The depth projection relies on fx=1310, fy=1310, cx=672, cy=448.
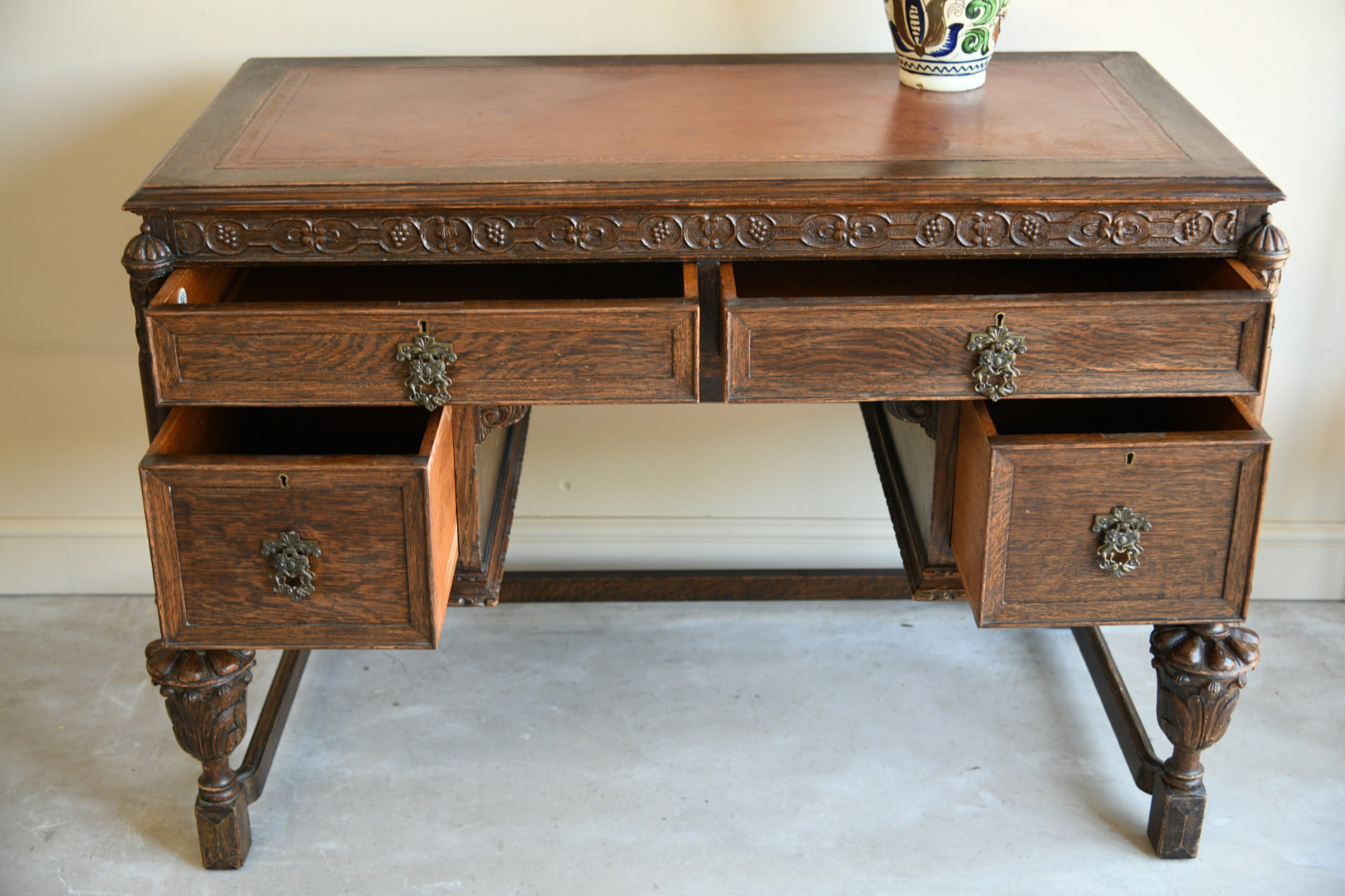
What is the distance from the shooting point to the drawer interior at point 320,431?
5.16ft

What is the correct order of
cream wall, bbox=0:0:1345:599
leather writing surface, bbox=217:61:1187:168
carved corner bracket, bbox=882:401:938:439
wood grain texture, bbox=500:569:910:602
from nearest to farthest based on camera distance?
leather writing surface, bbox=217:61:1187:168 → carved corner bracket, bbox=882:401:938:439 → cream wall, bbox=0:0:1345:599 → wood grain texture, bbox=500:569:910:602

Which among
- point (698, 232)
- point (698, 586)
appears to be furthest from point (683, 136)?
point (698, 586)

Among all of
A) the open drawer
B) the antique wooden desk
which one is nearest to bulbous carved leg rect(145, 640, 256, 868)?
the antique wooden desk

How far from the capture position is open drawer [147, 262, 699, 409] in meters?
1.26

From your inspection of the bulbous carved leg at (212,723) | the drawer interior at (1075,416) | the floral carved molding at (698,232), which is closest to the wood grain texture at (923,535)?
the drawer interior at (1075,416)

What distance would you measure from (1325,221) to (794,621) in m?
0.96

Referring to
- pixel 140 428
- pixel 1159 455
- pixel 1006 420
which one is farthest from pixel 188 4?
pixel 1159 455

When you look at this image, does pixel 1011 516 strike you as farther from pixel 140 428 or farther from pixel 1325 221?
pixel 140 428

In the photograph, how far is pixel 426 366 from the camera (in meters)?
1.28

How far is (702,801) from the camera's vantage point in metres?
1.65

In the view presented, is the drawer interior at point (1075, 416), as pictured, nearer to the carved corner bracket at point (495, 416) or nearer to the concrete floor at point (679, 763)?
the concrete floor at point (679, 763)

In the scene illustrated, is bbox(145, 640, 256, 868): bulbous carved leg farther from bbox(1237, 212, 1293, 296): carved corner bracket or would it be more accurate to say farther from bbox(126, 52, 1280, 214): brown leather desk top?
bbox(1237, 212, 1293, 296): carved corner bracket

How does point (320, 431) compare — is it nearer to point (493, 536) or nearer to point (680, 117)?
point (493, 536)

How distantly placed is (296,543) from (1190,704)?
38.9 inches
